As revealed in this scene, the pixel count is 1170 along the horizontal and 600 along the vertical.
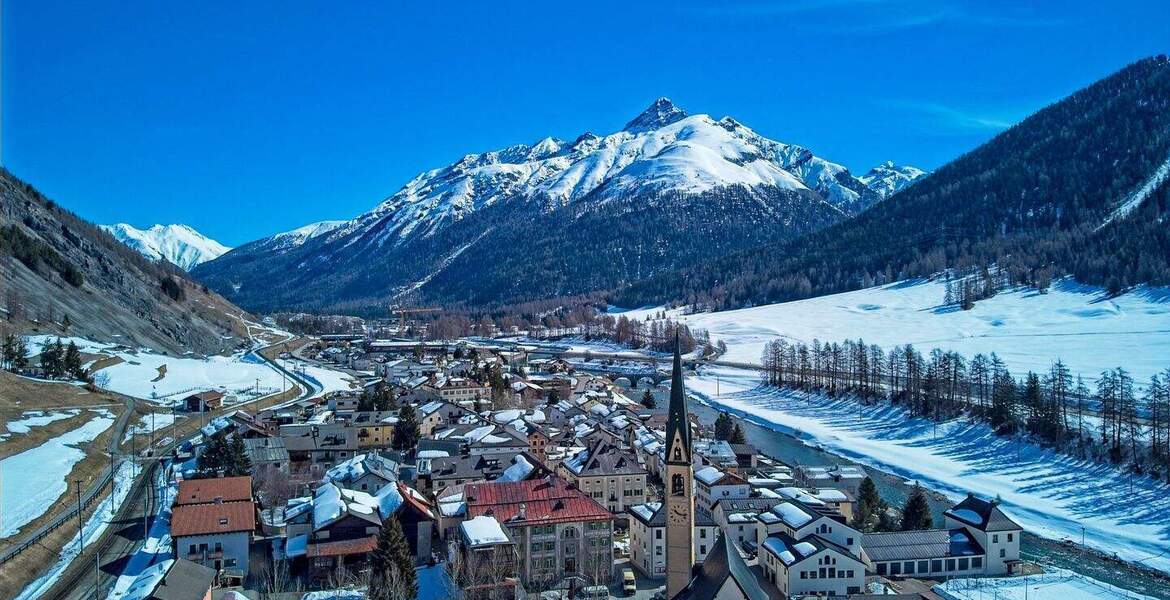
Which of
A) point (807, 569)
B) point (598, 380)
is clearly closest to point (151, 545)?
point (807, 569)

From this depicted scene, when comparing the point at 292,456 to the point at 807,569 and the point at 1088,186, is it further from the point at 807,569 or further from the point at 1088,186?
the point at 1088,186

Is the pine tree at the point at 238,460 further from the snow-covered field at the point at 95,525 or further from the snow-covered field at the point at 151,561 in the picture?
the snow-covered field at the point at 95,525

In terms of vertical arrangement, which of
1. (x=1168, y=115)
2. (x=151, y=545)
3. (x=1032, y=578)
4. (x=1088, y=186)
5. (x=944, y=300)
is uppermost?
(x=1168, y=115)

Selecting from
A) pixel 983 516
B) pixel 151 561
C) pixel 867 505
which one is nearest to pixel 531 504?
pixel 151 561

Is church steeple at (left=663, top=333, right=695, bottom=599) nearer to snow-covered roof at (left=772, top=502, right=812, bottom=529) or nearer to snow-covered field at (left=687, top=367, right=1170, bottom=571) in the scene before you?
snow-covered roof at (left=772, top=502, right=812, bottom=529)

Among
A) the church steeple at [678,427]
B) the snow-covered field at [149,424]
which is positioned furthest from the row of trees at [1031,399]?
the snow-covered field at [149,424]
